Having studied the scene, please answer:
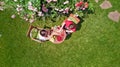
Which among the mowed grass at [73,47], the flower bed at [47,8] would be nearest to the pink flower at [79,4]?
the flower bed at [47,8]

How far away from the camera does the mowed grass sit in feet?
54.2

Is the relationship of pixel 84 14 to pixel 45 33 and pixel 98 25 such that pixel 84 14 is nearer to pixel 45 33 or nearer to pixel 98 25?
pixel 98 25

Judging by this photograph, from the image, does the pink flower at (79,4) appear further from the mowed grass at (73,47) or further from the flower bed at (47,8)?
the mowed grass at (73,47)

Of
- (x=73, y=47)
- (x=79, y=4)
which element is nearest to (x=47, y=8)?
(x=79, y=4)

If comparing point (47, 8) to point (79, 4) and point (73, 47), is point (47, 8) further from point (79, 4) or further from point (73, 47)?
point (73, 47)

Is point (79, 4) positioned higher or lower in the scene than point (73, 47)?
higher

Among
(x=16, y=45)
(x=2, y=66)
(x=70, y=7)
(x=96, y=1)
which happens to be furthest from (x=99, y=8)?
(x=2, y=66)

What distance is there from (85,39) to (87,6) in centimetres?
171

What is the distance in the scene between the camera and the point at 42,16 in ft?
56.1

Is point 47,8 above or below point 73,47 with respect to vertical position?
above

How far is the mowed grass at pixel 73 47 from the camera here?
16531mm

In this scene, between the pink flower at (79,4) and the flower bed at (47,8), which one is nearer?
the flower bed at (47,8)

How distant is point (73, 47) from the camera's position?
1678 centimetres

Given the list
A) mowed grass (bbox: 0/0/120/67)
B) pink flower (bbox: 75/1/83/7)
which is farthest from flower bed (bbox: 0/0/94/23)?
mowed grass (bbox: 0/0/120/67)
